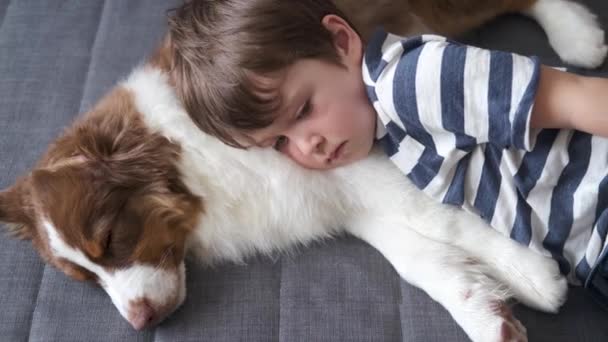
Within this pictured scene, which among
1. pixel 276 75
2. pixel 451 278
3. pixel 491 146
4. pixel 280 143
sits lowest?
pixel 451 278

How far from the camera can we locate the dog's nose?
52.2 inches

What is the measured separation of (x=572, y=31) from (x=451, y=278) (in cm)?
77

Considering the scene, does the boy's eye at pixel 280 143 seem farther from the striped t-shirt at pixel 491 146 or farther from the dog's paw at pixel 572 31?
the dog's paw at pixel 572 31

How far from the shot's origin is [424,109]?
1.20m

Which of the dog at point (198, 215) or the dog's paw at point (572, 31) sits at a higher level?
the dog's paw at point (572, 31)

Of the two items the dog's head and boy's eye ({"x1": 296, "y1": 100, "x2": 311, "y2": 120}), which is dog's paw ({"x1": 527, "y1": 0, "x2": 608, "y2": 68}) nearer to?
boy's eye ({"x1": 296, "y1": 100, "x2": 311, "y2": 120})

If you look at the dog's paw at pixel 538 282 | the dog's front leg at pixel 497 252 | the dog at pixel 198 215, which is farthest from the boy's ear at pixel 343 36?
the dog's paw at pixel 538 282

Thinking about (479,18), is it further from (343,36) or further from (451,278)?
(451,278)

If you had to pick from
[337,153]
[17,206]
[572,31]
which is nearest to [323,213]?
[337,153]

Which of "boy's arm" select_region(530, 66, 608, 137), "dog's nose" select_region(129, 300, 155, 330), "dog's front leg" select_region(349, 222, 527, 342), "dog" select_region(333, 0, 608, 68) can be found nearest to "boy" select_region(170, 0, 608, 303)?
"boy's arm" select_region(530, 66, 608, 137)

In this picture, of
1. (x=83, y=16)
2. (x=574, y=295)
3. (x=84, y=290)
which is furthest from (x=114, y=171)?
(x=574, y=295)

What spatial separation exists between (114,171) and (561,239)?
3.22 feet

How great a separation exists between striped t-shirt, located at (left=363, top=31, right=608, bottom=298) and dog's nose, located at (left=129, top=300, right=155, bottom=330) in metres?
0.63

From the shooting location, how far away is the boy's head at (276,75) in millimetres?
1238
